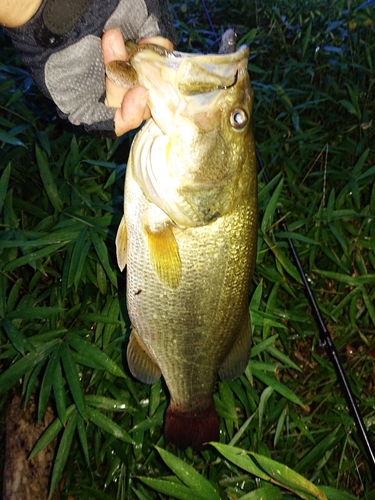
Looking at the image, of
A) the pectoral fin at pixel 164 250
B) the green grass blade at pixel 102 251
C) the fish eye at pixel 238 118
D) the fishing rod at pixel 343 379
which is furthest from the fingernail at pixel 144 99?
the fishing rod at pixel 343 379

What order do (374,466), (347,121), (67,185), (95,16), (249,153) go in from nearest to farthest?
(95,16)
(249,153)
(374,466)
(67,185)
(347,121)

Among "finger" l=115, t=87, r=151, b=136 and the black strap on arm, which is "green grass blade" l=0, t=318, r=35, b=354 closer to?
"finger" l=115, t=87, r=151, b=136

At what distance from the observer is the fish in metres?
1.62

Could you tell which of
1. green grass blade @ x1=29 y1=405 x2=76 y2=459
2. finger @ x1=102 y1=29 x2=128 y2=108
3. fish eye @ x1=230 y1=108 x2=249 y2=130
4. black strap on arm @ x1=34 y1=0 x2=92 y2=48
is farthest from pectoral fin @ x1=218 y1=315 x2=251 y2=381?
black strap on arm @ x1=34 y1=0 x2=92 y2=48

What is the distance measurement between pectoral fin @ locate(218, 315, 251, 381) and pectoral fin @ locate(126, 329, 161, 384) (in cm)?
32

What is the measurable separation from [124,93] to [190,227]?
23.3 inches

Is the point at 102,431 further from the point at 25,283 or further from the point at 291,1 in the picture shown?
the point at 291,1

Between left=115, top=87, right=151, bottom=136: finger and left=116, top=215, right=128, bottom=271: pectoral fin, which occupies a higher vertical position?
left=115, top=87, right=151, bottom=136: finger

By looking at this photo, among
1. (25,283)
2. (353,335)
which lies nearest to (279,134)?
(353,335)

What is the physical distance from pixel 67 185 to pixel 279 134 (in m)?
1.76

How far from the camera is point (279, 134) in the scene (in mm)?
3811

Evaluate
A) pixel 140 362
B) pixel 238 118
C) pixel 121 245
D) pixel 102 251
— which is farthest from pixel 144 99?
pixel 102 251

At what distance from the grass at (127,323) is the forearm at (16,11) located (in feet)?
3.60

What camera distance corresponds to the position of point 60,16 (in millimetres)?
1671
